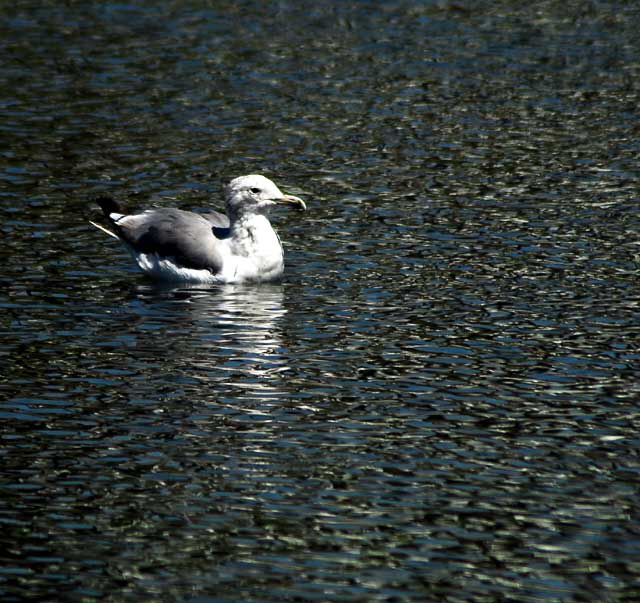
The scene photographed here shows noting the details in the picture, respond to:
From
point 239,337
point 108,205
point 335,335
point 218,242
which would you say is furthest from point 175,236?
point 335,335

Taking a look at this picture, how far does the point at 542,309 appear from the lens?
18359 millimetres

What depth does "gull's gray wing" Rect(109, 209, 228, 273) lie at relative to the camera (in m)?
20.4

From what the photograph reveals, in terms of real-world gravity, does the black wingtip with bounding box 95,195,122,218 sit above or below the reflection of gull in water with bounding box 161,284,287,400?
above

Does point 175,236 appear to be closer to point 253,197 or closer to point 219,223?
point 219,223

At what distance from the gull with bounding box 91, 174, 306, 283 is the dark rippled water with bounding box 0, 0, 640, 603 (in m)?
0.32

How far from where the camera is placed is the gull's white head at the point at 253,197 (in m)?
20.7

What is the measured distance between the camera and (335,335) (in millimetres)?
17516

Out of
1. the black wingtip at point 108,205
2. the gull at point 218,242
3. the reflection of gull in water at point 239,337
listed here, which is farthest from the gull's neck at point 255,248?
the black wingtip at point 108,205

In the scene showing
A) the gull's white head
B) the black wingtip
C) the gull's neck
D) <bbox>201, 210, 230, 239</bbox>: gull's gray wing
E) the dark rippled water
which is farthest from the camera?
the black wingtip

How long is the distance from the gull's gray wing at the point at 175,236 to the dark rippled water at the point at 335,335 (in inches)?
17.9

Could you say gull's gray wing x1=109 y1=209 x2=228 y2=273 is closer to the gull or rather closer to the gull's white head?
the gull

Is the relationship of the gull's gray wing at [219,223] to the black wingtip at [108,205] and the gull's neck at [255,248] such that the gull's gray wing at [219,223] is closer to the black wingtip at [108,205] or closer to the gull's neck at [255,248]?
the gull's neck at [255,248]

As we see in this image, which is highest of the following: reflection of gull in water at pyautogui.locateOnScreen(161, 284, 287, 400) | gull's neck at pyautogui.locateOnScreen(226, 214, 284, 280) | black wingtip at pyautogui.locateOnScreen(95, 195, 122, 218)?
black wingtip at pyautogui.locateOnScreen(95, 195, 122, 218)

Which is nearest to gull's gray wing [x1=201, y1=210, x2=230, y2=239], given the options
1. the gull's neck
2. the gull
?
the gull
